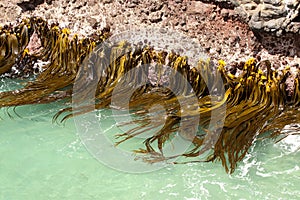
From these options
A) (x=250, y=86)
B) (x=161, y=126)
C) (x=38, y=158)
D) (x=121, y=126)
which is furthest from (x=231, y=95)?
(x=38, y=158)

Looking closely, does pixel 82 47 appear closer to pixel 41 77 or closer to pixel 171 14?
pixel 41 77

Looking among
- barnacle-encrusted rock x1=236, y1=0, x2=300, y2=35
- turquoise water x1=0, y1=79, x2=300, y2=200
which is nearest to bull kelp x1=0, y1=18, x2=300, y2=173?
turquoise water x1=0, y1=79, x2=300, y2=200

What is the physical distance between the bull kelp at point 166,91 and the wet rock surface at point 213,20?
177mm

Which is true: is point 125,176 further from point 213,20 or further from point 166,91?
point 213,20

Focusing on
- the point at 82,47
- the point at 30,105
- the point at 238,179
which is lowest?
the point at 238,179

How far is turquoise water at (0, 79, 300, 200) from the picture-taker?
121 inches

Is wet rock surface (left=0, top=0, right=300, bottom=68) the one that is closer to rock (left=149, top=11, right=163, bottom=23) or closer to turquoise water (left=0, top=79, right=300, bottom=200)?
rock (left=149, top=11, right=163, bottom=23)

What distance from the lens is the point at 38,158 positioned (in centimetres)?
345

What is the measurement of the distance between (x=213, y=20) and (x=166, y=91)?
0.80 metres

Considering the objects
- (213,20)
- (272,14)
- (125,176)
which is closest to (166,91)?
(213,20)

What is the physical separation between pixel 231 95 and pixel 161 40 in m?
0.92

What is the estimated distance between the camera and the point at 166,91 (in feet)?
13.8

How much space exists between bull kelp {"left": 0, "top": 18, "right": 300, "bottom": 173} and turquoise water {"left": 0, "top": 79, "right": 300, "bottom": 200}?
12 centimetres

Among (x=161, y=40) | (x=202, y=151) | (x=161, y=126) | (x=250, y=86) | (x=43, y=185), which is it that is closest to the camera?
(x=43, y=185)
